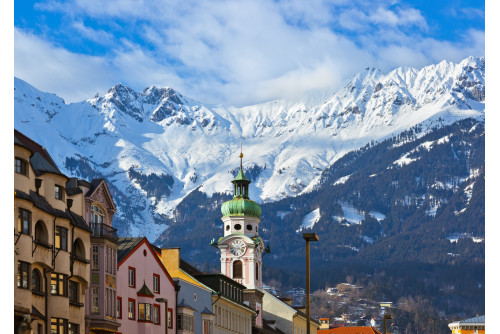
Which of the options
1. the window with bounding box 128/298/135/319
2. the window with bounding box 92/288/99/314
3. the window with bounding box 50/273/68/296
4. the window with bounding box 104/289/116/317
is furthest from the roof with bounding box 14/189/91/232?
the window with bounding box 128/298/135/319

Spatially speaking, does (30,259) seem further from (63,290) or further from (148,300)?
(148,300)

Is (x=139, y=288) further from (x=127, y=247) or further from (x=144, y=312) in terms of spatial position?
(x=127, y=247)

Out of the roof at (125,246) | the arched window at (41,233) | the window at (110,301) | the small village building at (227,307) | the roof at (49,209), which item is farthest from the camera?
the small village building at (227,307)

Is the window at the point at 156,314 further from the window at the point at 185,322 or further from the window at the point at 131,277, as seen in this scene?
the window at the point at 185,322

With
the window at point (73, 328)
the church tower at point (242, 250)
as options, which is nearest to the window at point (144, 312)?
the window at point (73, 328)

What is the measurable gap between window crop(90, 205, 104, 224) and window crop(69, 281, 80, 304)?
8638 millimetres

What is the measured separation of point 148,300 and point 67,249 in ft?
85.8

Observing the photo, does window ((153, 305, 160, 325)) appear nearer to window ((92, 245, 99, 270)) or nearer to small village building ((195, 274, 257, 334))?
window ((92, 245, 99, 270))

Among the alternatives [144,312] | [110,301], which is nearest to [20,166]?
[110,301]

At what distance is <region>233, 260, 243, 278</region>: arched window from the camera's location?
189250 millimetres

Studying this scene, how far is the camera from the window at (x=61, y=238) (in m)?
77.2

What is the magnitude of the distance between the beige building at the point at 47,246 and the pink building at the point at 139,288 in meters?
14.5

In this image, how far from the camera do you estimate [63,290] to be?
7806 cm
